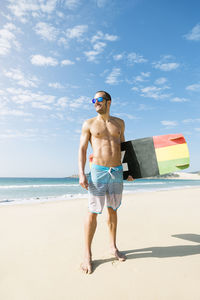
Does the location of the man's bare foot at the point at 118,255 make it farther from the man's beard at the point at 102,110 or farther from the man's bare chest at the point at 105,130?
the man's beard at the point at 102,110

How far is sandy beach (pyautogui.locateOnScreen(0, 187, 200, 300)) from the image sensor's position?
1.63 m

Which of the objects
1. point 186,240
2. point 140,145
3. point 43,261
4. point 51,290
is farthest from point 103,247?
point 140,145

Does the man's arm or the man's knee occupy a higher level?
the man's arm

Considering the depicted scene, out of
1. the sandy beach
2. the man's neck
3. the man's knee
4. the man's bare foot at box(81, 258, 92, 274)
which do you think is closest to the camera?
the sandy beach

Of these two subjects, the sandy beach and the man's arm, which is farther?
the man's arm

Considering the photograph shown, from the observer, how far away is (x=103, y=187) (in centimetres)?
221

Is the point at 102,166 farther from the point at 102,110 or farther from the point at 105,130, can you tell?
the point at 102,110

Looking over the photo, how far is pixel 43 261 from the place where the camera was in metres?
2.15

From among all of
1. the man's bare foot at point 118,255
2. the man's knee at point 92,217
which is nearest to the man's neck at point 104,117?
the man's knee at point 92,217

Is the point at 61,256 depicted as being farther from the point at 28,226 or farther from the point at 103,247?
the point at 28,226

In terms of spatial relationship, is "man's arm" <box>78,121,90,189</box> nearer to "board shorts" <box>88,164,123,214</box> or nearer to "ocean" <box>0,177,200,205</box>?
"board shorts" <box>88,164,123,214</box>

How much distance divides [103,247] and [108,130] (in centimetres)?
160

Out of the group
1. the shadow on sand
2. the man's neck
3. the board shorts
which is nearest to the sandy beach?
the shadow on sand

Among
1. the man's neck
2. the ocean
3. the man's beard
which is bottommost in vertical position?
the ocean
